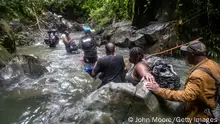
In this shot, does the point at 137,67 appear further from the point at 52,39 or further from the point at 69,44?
the point at 52,39

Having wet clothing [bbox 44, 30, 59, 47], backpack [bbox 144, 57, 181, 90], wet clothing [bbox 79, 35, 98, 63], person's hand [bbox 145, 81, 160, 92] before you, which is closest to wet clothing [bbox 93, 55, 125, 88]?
backpack [bbox 144, 57, 181, 90]

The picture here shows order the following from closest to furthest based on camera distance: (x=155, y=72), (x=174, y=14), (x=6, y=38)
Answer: (x=155, y=72)
(x=6, y=38)
(x=174, y=14)

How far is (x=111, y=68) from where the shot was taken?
17.1 ft

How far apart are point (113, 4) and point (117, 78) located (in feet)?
44.7

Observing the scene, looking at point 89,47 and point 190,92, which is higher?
point 190,92

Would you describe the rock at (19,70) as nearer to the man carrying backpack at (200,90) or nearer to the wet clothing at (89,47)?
the wet clothing at (89,47)

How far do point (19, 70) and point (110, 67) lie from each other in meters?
3.92

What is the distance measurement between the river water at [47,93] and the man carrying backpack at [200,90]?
276cm

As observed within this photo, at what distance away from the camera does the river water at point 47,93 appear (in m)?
5.36

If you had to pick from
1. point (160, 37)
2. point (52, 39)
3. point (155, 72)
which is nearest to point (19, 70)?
point (155, 72)

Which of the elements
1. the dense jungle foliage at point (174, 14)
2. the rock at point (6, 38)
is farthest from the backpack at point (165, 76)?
the rock at point (6, 38)

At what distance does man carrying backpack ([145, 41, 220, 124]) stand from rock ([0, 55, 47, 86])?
18.3 ft

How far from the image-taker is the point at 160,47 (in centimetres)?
1053

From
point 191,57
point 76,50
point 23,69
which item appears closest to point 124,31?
point 76,50
